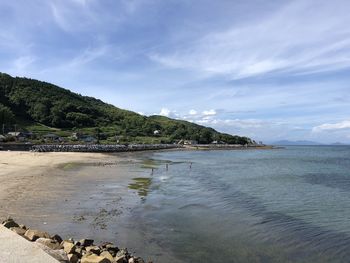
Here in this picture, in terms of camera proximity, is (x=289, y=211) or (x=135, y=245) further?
(x=289, y=211)

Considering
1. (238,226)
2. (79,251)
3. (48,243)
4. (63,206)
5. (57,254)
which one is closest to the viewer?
(57,254)

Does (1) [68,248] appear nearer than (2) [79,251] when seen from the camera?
Yes

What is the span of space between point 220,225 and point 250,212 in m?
3.78

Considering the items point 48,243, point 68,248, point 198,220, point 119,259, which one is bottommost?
point 198,220

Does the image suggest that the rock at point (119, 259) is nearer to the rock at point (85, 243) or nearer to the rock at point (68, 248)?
the rock at point (68, 248)

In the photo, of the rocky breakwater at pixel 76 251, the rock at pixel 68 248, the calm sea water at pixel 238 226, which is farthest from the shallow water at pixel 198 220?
the rock at pixel 68 248

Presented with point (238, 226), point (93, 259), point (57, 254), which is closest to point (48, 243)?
point (57, 254)

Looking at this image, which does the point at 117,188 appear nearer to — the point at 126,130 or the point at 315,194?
the point at 315,194

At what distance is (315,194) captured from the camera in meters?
28.0

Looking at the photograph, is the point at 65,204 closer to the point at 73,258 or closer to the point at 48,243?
the point at 48,243

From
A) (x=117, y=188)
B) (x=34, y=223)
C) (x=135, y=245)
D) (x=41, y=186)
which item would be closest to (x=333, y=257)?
(x=135, y=245)

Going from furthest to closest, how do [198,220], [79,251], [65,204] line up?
[65,204]
[198,220]
[79,251]

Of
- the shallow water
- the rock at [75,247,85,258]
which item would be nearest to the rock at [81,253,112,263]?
the rock at [75,247,85,258]

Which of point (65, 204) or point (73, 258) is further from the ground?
point (73, 258)
